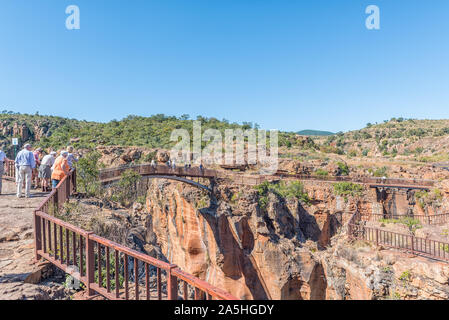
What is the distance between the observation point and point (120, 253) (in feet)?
20.7

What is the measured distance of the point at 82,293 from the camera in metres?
4.04

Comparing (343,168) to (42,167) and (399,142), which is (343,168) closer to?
(42,167)

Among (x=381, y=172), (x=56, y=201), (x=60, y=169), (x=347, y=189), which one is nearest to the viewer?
(x=56, y=201)

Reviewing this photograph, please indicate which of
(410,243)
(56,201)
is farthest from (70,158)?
(410,243)

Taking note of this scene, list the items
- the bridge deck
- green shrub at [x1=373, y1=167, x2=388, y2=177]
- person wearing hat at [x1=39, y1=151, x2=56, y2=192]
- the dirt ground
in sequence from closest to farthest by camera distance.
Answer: the dirt ground
person wearing hat at [x1=39, y1=151, x2=56, y2=192]
the bridge deck
green shrub at [x1=373, y1=167, x2=388, y2=177]

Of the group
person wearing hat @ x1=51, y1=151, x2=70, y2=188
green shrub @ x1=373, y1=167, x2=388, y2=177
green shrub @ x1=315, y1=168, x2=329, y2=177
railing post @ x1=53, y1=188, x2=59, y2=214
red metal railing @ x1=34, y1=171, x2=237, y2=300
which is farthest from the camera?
green shrub @ x1=315, y1=168, x2=329, y2=177

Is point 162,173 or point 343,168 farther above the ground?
point 162,173

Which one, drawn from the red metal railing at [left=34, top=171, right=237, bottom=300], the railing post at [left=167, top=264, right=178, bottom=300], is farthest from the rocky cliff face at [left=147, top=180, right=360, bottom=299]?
the railing post at [left=167, top=264, right=178, bottom=300]

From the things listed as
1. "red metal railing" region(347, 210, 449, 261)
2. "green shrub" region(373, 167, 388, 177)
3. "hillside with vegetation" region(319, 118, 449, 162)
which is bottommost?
"red metal railing" region(347, 210, 449, 261)

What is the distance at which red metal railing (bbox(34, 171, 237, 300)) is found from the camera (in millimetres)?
2523

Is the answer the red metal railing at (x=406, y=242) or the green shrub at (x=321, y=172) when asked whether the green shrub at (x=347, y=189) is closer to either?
the green shrub at (x=321, y=172)

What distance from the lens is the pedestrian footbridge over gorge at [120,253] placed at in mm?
2664

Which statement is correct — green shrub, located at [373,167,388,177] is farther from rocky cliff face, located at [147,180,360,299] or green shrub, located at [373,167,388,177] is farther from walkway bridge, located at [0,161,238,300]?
walkway bridge, located at [0,161,238,300]

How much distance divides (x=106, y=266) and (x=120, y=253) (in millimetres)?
2819
